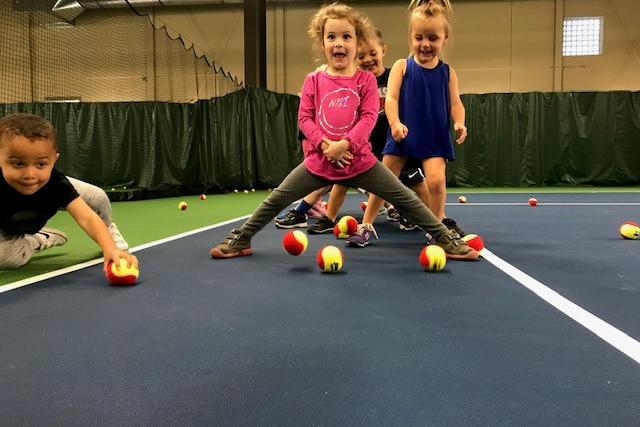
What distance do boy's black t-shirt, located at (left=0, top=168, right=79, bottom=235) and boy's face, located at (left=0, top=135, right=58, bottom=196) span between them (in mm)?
107

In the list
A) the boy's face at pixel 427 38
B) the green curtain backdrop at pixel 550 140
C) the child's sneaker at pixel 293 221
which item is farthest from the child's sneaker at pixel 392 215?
the green curtain backdrop at pixel 550 140

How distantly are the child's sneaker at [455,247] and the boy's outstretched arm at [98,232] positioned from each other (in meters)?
1.61

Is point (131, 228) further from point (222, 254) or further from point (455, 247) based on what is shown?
point (455, 247)

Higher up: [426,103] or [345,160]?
[426,103]

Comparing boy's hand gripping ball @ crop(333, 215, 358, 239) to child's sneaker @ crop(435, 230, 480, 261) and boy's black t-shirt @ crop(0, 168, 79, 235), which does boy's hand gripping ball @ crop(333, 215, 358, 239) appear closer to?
child's sneaker @ crop(435, 230, 480, 261)

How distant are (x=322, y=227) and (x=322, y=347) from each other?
266 cm

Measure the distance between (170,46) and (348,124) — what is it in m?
8.36

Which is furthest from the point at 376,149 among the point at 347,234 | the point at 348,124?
the point at 348,124

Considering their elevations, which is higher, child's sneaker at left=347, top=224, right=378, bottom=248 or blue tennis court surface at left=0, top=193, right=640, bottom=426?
child's sneaker at left=347, top=224, right=378, bottom=248

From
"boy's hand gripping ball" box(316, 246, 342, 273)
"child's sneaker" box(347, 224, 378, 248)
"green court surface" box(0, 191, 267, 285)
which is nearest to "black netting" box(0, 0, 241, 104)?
"green court surface" box(0, 191, 267, 285)

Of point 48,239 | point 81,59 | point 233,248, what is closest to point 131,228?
point 48,239

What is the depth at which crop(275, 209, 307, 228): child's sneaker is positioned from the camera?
454cm

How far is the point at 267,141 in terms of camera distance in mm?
11195

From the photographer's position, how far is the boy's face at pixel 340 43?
3.00 metres
